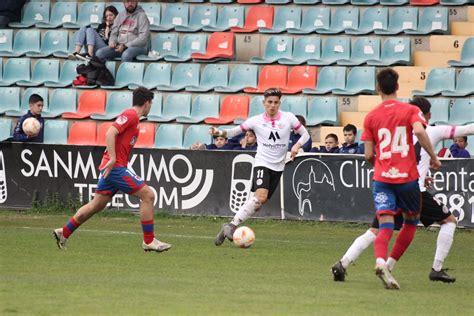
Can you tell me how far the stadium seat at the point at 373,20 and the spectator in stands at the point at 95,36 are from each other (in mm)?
4737

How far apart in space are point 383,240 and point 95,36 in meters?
13.6

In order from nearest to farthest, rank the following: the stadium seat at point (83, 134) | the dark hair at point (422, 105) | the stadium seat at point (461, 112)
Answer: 1. the dark hair at point (422, 105)
2. the stadium seat at point (461, 112)
3. the stadium seat at point (83, 134)

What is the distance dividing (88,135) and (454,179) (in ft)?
24.7

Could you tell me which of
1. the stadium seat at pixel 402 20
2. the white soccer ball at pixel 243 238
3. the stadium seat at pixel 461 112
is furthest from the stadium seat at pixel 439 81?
the white soccer ball at pixel 243 238

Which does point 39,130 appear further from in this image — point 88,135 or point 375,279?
point 375,279

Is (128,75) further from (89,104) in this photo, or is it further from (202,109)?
(202,109)

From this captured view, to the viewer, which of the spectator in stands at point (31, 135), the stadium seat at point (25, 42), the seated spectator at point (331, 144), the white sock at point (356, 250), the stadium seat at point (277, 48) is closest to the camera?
the white sock at point (356, 250)

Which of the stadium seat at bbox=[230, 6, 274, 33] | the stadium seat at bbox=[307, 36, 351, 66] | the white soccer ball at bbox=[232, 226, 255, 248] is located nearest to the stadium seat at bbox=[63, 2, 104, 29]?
the stadium seat at bbox=[230, 6, 274, 33]

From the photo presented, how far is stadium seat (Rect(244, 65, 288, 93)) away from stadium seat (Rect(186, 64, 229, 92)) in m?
0.77

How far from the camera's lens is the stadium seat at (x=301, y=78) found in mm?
21828

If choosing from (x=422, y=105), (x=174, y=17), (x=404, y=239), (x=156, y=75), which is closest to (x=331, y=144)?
(x=156, y=75)

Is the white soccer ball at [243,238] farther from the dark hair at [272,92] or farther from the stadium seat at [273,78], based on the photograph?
the stadium seat at [273,78]

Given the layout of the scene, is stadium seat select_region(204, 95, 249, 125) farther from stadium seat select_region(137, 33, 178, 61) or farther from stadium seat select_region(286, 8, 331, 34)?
stadium seat select_region(137, 33, 178, 61)

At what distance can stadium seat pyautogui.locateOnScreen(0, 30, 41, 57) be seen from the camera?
24609 mm
